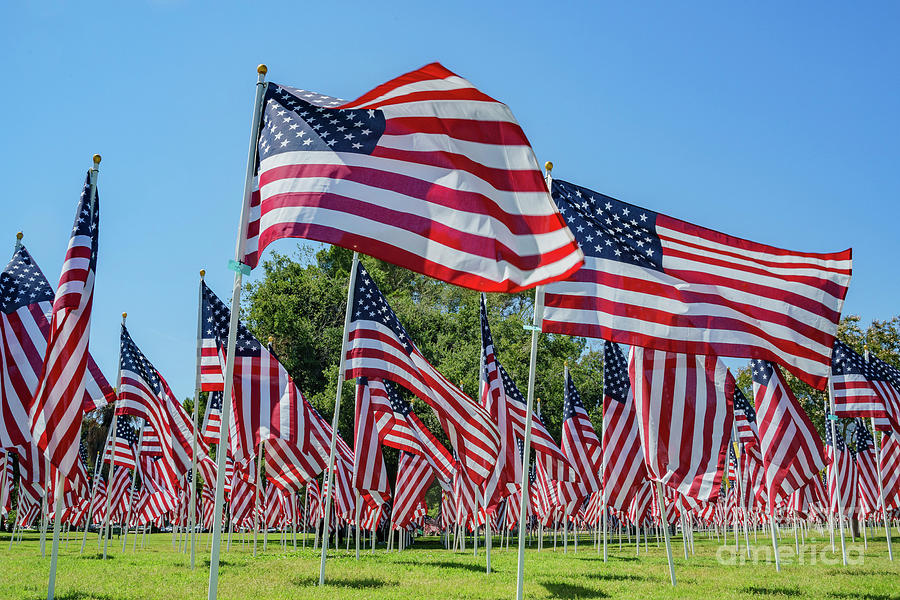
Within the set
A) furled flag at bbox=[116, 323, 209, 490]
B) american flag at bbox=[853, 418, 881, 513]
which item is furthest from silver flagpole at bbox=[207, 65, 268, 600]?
american flag at bbox=[853, 418, 881, 513]

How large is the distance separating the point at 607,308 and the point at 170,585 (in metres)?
10.9

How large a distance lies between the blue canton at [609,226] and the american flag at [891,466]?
21.1 metres

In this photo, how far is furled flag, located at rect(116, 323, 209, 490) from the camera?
20.7 m

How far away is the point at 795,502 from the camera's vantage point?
27.7 metres

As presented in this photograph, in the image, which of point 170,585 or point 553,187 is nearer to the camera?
point 553,187

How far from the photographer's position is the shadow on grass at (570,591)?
45.3 ft

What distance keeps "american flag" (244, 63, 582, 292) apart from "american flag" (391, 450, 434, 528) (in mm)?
17540

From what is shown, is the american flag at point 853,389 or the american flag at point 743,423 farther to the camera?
the american flag at point 743,423

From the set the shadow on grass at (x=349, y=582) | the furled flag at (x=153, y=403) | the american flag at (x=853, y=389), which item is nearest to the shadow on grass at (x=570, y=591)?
the shadow on grass at (x=349, y=582)

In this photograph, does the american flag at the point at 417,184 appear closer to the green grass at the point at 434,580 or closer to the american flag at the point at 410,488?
the green grass at the point at 434,580

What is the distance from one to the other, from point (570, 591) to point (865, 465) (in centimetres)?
2102

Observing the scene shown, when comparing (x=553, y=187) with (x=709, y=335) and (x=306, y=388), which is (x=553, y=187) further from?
(x=306, y=388)

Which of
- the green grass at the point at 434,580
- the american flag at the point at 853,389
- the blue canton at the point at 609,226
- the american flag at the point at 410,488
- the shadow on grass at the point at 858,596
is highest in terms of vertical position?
the blue canton at the point at 609,226

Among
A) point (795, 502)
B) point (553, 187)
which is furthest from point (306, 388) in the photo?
point (553, 187)
